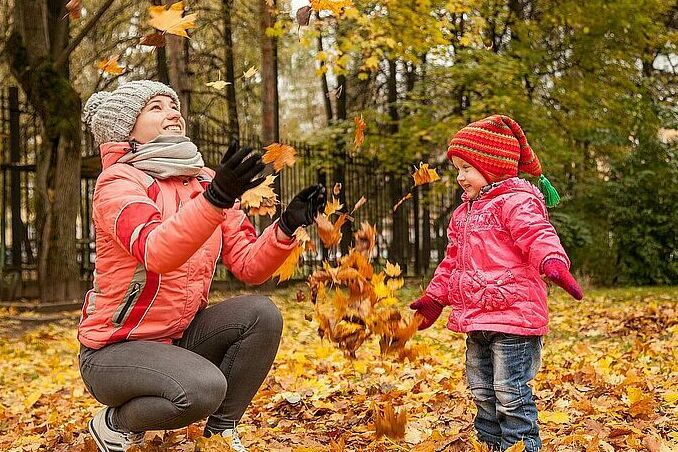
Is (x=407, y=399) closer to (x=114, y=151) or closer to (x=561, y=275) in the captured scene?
(x=561, y=275)

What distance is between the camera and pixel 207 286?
3.02m

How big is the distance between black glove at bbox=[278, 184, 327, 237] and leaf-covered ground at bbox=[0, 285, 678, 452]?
0.78 meters

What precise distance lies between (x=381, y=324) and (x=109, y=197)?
47.4 inches

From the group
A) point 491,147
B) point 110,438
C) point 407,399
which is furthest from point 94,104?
point 407,399

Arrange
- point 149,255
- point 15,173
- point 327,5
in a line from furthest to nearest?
point 15,173, point 327,5, point 149,255

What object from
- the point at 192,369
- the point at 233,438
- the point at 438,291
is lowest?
the point at 233,438

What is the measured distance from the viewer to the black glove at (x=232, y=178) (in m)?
2.41

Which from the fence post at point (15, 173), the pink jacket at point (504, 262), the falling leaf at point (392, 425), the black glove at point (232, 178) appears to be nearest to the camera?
the black glove at point (232, 178)

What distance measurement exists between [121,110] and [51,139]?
784 centimetres

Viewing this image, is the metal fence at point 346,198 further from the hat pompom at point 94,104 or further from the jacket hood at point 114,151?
the jacket hood at point 114,151

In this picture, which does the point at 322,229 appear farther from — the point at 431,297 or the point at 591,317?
the point at 591,317

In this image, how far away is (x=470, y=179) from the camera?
10.1 feet

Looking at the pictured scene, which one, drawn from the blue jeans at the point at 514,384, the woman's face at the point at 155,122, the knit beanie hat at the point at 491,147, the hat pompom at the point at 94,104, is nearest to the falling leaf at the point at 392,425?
the blue jeans at the point at 514,384

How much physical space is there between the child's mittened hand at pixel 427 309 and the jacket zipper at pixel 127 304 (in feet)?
3.71
